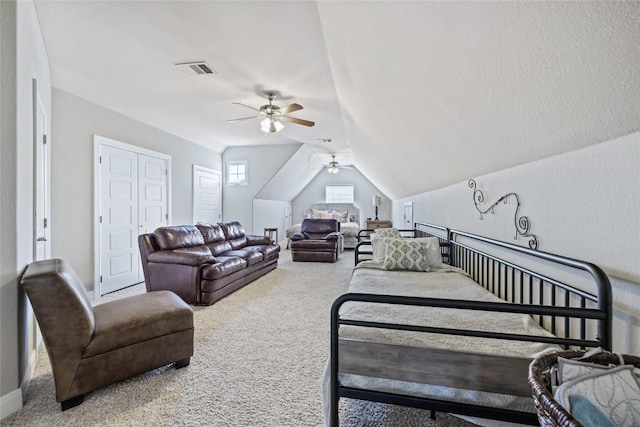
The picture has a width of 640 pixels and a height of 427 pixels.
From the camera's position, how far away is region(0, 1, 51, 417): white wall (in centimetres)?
162

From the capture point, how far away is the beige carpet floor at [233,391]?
5.09ft

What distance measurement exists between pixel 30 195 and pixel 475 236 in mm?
3426

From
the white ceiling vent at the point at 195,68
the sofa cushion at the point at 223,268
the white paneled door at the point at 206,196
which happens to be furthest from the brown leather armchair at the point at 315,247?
the white ceiling vent at the point at 195,68

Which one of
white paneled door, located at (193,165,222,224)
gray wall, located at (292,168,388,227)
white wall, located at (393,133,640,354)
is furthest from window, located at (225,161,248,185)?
white wall, located at (393,133,640,354)

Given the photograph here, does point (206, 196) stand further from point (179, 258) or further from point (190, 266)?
point (190, 266)

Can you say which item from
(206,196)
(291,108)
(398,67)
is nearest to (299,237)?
(206,196)

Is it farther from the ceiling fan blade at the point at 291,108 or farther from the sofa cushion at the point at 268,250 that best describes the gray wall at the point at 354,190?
the ceiling fan blade at the point at 291,108

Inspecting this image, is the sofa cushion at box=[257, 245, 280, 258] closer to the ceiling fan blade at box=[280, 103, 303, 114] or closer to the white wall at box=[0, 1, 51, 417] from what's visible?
the ceiling fan blade at box=[280, 103, 303, 114]

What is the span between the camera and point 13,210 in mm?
1670

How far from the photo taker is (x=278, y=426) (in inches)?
58.9

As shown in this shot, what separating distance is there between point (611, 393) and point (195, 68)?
3.74m

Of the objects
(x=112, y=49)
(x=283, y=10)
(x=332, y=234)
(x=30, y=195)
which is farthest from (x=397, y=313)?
(x=332, y=234)

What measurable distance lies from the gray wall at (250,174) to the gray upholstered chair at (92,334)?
5.09 m

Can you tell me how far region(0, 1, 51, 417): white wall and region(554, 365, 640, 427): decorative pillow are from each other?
255 centimetres
